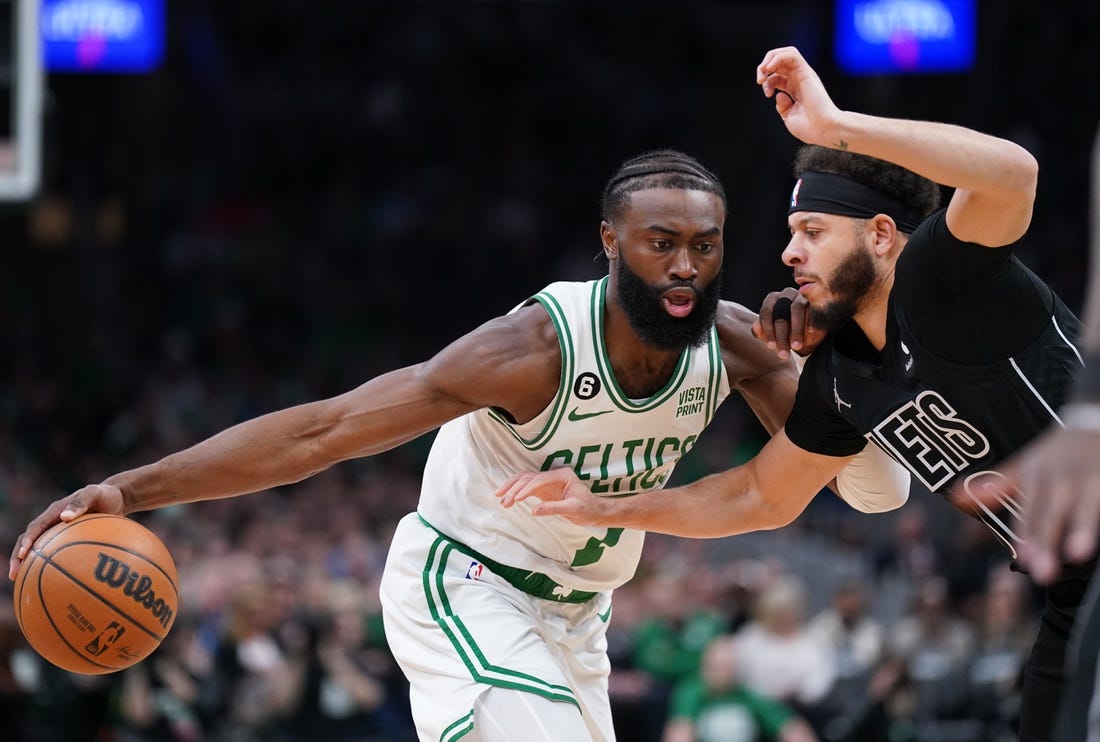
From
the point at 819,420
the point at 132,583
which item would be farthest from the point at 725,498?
the point at 132,583

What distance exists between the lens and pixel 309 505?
12.9 meters

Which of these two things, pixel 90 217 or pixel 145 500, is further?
pixel 90 217

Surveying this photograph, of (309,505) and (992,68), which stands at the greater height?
(992,68)

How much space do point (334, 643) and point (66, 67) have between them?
740 cm

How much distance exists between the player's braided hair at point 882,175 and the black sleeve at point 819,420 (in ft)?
1.71

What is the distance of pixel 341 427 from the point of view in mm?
4812

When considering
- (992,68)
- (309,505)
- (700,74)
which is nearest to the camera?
(309,505)

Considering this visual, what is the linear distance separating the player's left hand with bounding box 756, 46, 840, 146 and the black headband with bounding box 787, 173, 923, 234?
1.99 feet

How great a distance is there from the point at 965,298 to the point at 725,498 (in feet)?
4.30

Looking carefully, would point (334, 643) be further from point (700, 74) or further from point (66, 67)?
point (700, 74)

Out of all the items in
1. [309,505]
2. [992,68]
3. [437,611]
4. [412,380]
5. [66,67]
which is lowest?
[309,505]

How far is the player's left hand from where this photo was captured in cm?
389

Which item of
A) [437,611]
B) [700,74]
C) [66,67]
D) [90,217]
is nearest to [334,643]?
[437,611]

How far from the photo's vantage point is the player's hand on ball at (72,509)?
15.5ft
